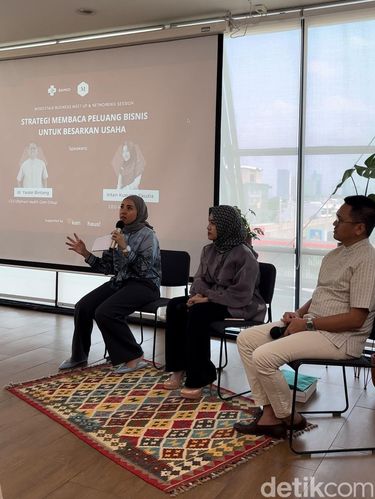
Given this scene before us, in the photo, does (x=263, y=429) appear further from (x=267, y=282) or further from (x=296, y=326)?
(x=267, y=282)

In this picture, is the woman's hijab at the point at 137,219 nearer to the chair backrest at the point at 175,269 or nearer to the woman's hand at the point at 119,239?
the woman's hand at the point at 119,239

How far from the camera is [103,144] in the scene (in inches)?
210

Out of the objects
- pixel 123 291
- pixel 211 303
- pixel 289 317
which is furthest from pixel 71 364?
pixel 289 317

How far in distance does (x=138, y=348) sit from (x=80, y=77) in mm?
3050

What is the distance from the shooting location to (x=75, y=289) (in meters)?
5.82

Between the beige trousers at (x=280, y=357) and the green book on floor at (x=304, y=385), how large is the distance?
0.55m

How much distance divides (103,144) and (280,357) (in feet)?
11.2

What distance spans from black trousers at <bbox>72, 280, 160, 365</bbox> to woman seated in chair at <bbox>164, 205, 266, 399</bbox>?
39cm

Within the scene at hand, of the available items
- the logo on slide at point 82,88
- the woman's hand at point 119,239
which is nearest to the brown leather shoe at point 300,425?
the woman's hand at point 119,239

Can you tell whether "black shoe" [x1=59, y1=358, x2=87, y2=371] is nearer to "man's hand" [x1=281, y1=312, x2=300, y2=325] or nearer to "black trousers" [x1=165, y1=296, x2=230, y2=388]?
"black trousers" [x1=165, y1=296, x2=230, y2=388]

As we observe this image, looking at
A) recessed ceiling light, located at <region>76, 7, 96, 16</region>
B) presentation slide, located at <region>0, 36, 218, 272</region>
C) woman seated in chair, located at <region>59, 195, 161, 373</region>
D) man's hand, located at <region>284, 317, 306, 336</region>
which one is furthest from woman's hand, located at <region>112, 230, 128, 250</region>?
recessed ceiling light, located at <region>76, 7, 96, 16</region>

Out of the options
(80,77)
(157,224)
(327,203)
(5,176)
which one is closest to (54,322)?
(157,224)

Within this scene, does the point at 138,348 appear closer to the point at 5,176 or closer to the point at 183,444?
the point at 183,444

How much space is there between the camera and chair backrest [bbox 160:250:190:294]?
429 centimetres
